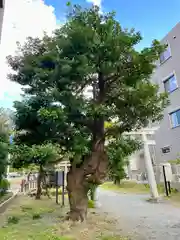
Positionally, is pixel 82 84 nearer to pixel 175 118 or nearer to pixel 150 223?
pixel 150 223

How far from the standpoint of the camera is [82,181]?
6.46 meters

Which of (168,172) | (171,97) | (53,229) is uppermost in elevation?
(171,97)

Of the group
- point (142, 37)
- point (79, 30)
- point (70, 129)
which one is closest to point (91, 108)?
point (70, 129)

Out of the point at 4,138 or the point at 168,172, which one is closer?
the point at 4,138

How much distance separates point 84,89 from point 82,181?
275 cm

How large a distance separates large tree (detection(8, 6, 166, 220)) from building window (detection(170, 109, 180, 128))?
304 inches

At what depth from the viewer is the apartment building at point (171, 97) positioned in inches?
539

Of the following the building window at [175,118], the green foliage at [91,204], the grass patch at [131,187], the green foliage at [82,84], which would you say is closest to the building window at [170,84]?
the building window at [175,118]

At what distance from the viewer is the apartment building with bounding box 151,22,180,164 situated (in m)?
13.7

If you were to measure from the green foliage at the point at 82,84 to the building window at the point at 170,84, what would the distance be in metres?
8.24

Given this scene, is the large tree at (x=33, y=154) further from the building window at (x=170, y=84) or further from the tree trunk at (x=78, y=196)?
the building window at (x=170, y=84)

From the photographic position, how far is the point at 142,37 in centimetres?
606

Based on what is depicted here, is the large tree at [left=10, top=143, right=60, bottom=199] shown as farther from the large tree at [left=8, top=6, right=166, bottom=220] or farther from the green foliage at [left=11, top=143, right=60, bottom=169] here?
the large tree at [left=8, top=6, right=166, bottom=220]

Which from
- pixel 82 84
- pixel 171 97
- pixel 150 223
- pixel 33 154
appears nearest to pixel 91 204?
pixel 150 223
